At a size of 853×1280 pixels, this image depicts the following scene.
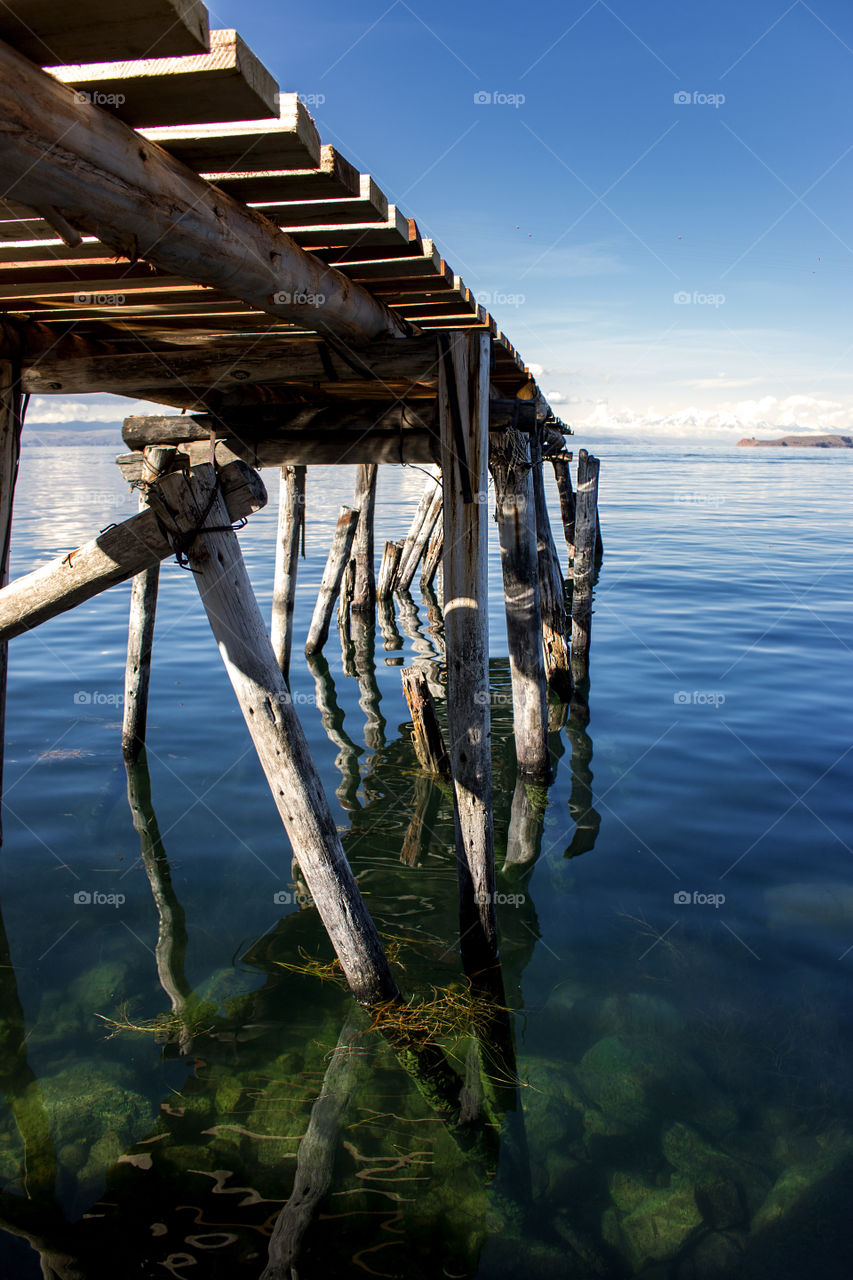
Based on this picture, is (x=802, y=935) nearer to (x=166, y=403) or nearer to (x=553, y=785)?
(x=553, y=785)

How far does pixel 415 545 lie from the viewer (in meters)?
15.6

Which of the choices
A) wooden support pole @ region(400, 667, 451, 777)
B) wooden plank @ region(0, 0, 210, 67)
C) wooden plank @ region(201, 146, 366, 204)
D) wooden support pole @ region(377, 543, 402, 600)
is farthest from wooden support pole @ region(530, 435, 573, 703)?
wooden plank @ region(0, 0, 210, 67)

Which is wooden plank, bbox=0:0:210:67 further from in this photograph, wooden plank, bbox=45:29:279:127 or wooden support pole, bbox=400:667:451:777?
wooden support pole, bbox=400:667:451:777

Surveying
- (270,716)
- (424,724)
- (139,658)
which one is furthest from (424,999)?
(139,658)

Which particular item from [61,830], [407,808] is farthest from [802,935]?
[61,830]

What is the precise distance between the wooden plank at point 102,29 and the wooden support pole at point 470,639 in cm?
263

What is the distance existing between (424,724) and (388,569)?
25.0 feet

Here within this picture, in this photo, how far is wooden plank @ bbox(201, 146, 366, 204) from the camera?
2670 mm

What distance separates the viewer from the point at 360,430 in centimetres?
631

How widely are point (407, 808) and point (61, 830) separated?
9.52 ft

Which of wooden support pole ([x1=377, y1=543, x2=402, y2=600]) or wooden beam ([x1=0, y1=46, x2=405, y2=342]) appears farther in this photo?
wooden support pole ([x1=377, y1=543, x2=402, y2=600])

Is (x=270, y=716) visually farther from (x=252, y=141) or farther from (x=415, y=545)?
(x=415, y=545)

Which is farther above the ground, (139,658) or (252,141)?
(252,141)

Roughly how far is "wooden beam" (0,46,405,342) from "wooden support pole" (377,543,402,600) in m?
10.8
